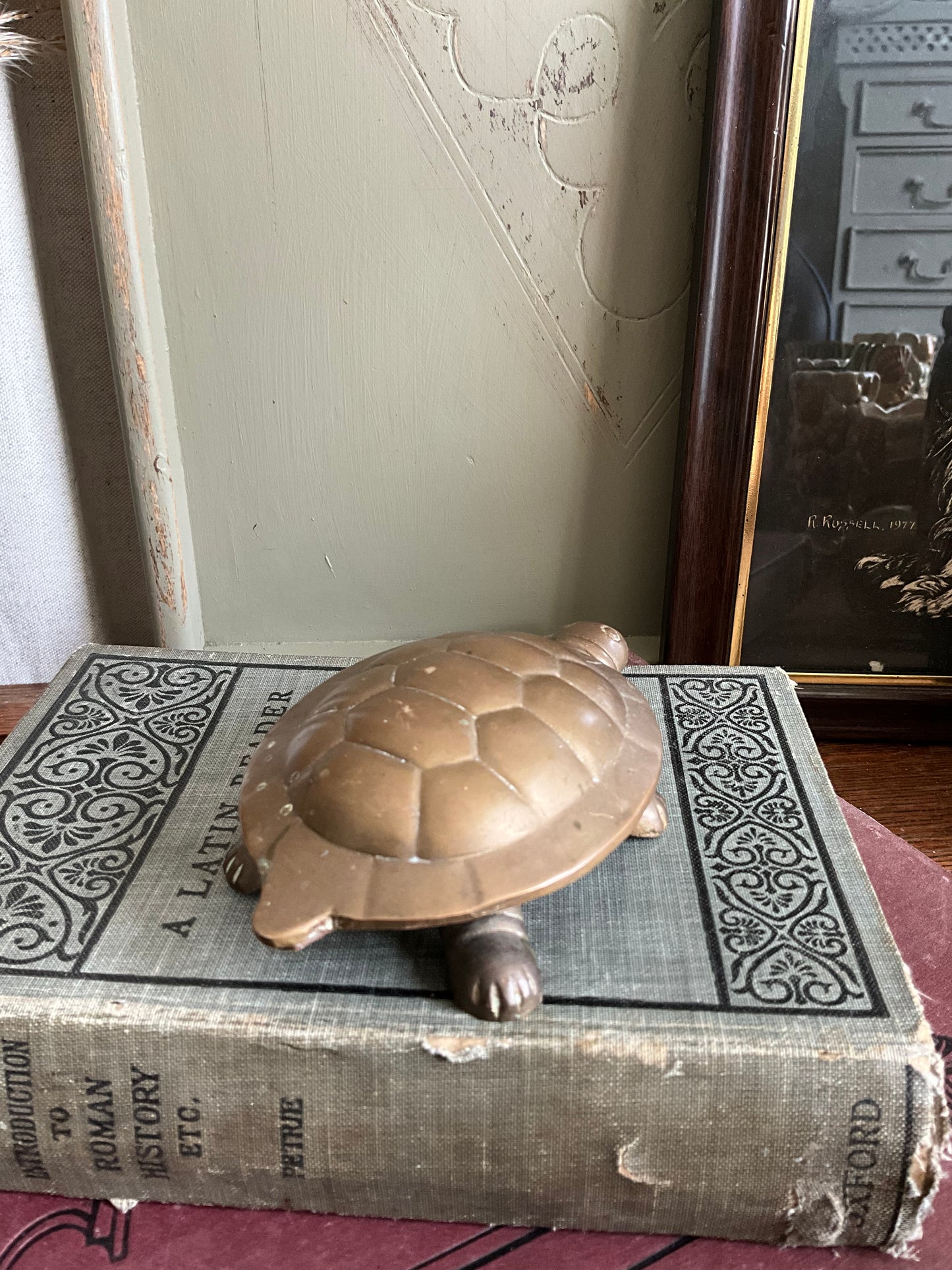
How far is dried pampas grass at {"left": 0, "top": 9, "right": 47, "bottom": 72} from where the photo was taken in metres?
0.80

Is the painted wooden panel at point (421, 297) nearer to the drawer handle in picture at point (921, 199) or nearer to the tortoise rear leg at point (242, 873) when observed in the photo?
the drawer handle in picture at point (921, 199)

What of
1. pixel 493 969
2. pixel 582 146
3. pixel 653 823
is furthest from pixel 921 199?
pixel 493 969

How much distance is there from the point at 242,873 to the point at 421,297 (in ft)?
1.87

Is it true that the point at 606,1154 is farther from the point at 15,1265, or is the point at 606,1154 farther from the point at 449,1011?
the point at 15,1265

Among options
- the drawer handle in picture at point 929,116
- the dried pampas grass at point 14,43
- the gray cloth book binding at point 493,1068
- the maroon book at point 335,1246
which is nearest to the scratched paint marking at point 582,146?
the drawer handle in picture at point 929,116

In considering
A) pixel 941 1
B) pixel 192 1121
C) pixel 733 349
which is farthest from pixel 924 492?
pixel 192 1121

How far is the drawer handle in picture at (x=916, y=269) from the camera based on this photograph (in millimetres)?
837

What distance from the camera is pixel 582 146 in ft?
2.81

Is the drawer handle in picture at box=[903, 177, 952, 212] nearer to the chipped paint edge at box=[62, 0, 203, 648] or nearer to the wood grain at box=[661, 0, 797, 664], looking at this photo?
the wood grain at box=[661, 0, 797, 664]

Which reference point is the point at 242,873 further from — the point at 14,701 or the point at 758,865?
the point at 14,701

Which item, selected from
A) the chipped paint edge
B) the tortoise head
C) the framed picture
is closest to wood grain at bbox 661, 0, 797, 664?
the framed picture

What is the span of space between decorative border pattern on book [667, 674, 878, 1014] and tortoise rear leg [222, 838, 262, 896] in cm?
26

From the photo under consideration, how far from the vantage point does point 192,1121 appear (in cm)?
50

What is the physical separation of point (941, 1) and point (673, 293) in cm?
29
